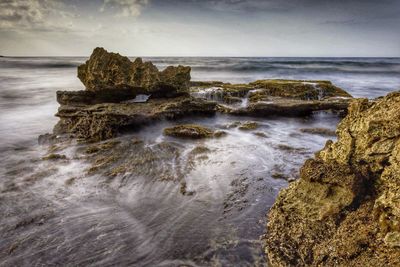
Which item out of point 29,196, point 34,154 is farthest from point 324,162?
point 34,154

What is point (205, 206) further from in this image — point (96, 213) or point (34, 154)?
point (34, 154)

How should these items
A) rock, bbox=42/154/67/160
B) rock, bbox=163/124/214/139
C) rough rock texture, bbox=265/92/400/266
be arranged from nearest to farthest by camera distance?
1. rough rock texture, bbox=265/92/400/266
2. rock, bbox=42/154/67/160
3. rock, bbox=163/124/214/139

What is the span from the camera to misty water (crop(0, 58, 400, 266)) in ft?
13.3

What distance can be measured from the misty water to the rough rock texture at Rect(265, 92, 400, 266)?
653 mm

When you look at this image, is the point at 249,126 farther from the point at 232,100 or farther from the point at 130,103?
the point at 130,103

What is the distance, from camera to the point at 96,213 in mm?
5133

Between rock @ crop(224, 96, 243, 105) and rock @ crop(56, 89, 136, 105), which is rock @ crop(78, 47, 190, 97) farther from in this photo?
rock @ crop(224, 96, 243, 105)

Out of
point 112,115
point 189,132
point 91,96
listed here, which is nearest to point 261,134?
point 189,132

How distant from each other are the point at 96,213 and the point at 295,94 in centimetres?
1146

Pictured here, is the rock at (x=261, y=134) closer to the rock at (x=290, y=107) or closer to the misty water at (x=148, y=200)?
the misty water at (x=148, y=200)

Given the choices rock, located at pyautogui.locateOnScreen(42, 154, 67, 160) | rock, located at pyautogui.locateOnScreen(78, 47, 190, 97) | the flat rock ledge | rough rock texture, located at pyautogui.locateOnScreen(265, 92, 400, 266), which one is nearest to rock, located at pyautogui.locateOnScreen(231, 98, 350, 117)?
the flat rock ledge

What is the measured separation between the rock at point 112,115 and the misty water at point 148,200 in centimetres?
58

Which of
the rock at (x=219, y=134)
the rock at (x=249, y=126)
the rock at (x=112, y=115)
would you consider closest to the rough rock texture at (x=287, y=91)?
the rock at (x=249, y=126)

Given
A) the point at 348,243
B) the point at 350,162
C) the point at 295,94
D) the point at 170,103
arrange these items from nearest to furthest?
the point at 348,243
the point at 350,162
the point at 170,103
the point at 295,94
